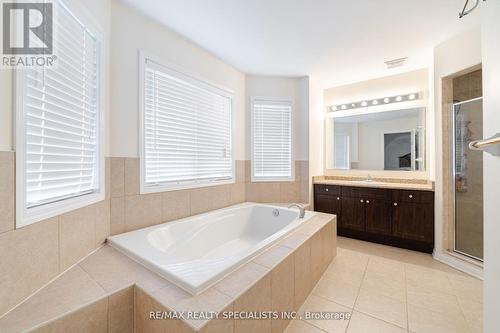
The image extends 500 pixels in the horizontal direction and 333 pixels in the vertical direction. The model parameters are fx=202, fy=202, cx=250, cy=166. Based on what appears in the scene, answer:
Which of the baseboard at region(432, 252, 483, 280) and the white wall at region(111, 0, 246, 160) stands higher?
the white wall at region(111, 0, 246, 160)

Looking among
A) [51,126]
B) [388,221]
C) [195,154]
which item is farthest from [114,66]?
[388,221]

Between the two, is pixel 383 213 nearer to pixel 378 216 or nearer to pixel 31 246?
pixel 378 216

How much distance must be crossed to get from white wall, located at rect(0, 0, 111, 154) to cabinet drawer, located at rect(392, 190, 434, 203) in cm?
323

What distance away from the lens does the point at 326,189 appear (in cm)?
313

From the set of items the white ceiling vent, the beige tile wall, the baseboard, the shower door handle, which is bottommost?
the baseboard

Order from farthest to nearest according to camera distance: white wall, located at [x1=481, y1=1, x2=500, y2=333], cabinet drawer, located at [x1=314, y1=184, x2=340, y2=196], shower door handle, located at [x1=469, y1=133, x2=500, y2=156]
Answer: cabinet drawer, located at [x1=314, y1=184, x2=340, y2=196] < white wall, located at [x1=481, y1=1, x2=500, y2=333] < shower door handle, located at [x1=469, y1=133, x2=500, y2=156]

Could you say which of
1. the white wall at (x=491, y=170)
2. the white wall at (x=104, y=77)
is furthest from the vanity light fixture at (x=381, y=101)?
the white wall at (x=104, y=77)

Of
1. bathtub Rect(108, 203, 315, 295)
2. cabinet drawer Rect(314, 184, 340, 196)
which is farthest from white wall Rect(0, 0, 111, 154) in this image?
cabinet drawer Rect(314, 184, 340, 196)

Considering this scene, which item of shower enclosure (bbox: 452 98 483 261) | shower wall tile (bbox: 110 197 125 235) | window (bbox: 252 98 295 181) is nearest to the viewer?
shower wall tile (bbox: 110 197 125 235)

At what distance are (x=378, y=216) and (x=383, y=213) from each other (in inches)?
2.9

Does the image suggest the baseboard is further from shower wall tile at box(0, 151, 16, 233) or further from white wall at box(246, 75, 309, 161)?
shower wall tile at box(0, 151, 16, 233)

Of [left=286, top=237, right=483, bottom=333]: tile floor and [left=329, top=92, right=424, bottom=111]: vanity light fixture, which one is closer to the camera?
[left=286, top=237, right=483, bottom=333]: tile floor

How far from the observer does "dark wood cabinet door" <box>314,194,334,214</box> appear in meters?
3.10

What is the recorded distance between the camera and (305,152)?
3172 millimetres
